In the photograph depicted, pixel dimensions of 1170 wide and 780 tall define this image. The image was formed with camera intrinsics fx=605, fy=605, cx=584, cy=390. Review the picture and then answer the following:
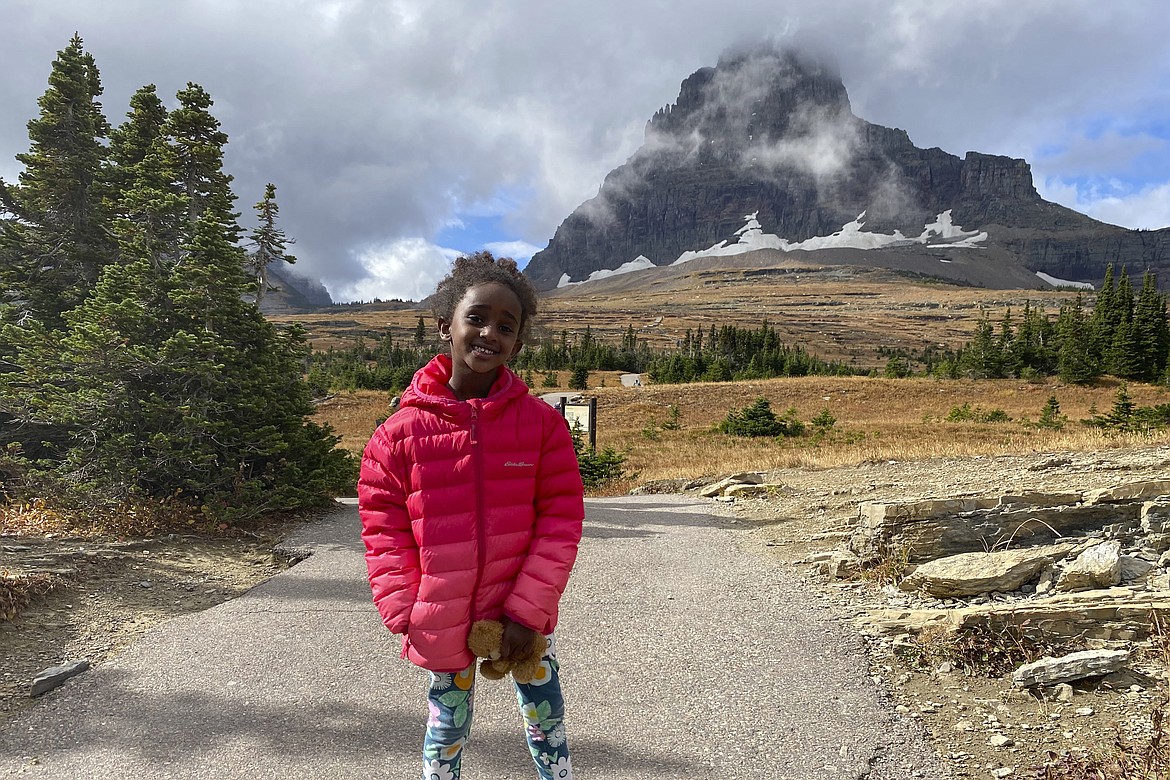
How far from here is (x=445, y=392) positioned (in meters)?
2.28

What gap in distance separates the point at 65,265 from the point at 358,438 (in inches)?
674

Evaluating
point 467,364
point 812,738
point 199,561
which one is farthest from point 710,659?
point 199,561

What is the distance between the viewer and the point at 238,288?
8.35 m

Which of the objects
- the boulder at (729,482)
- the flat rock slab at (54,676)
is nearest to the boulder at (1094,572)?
the boulder at (729,482)

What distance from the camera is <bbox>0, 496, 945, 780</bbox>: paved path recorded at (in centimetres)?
296

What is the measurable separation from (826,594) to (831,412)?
28.4m

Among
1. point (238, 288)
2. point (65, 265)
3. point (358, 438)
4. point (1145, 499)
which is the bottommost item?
point (358, 438)

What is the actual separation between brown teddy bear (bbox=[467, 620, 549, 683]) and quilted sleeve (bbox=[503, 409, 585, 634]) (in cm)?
7

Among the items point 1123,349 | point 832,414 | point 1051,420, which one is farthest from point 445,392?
point 1123,349

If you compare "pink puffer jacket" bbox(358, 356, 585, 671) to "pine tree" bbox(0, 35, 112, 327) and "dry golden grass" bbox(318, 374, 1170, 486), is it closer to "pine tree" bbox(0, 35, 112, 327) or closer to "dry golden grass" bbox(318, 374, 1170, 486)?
"pine tree" bbox(0, 35, 112, 327)

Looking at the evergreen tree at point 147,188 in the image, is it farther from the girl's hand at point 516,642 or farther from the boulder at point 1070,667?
the boulder at point 1070,667

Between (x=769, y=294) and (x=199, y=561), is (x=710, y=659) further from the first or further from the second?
(x=769, y=294)

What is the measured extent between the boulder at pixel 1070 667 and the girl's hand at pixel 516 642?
318 cm

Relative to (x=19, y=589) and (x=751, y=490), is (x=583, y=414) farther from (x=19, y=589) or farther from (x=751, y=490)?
(x=19, y=589)
